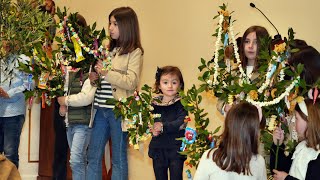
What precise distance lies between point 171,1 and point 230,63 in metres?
2.14

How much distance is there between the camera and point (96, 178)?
478 centimetres

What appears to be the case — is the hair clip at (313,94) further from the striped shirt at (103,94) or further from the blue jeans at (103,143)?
the striped shirt at (103,94)

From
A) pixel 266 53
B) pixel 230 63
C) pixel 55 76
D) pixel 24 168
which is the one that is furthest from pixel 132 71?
pixel 24 168

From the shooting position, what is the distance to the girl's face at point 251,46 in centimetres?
435

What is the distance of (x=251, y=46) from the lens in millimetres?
4371

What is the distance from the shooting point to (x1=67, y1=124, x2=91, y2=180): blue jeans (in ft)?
15.7

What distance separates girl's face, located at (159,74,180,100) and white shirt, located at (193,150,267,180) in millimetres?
1193

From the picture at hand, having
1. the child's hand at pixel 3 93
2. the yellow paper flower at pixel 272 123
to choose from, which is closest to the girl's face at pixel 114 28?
the child's hand at pixel 3 93

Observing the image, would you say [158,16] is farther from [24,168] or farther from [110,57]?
[24,168]

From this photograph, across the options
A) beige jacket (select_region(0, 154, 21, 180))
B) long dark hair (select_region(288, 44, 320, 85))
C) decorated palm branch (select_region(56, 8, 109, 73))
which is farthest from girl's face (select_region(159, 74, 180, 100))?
beige jacket (select_region(0, 154, 21, 180))

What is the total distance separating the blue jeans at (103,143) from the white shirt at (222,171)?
1293 mm

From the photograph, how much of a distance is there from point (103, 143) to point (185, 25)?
1786 mm

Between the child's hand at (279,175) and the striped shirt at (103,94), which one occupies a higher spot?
the striped shirt at (103,94)

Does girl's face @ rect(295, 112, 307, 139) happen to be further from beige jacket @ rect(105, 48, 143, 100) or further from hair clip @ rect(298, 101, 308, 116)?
beige jacket @ rect(105, 48, 143, 100)
